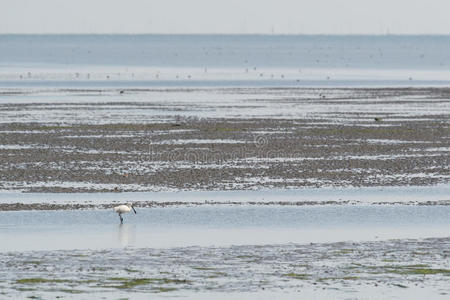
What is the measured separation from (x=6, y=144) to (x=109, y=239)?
1809 centimetres

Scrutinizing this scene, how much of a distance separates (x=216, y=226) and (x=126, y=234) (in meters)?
2.12

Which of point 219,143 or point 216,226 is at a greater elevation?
point 219,143

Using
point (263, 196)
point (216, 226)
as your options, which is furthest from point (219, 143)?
point (216, 226)

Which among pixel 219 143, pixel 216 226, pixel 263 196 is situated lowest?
pixel 216 226

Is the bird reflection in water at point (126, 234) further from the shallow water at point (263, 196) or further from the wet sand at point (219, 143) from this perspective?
the wet sand at point (219, 143)

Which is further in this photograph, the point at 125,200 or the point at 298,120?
the point at 298,120

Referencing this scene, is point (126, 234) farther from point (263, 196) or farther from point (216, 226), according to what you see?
point (263, 196)

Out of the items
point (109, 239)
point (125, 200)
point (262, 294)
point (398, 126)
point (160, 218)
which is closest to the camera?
point (262, 294)

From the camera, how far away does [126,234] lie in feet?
79.4

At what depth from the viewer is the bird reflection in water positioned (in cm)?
2295

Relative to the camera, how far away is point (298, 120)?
167 ft

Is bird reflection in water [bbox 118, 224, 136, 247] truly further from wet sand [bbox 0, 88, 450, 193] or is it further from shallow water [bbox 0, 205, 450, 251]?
wet sand [bbox 0, 88, 450, 193]

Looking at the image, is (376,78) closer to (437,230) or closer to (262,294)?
(437,230)

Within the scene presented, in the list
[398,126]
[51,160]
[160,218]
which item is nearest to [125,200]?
[160,218]
